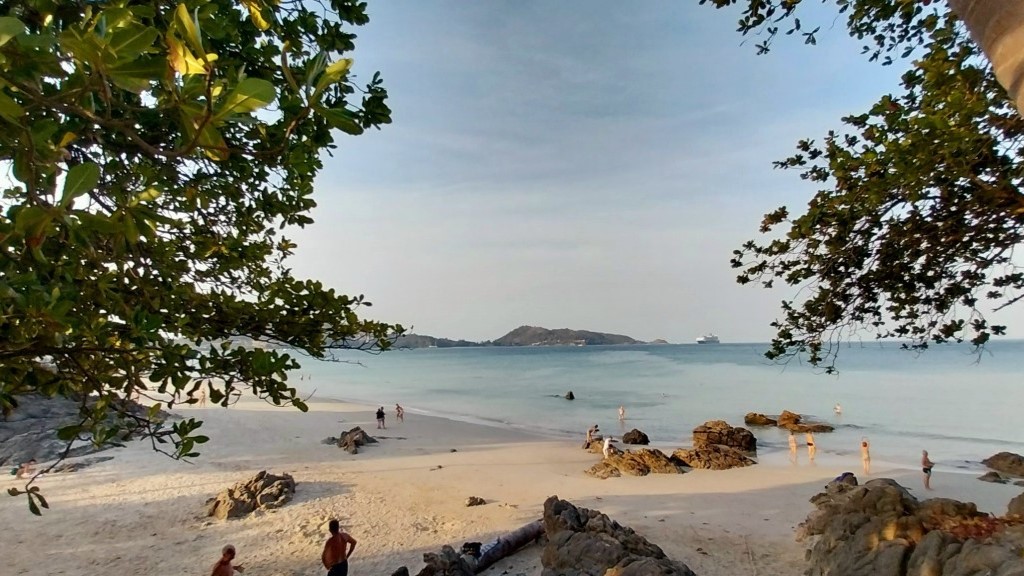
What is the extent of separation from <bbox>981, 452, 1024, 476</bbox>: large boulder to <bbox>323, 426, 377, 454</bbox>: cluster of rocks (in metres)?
22.2

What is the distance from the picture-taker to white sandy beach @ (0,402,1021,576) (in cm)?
856

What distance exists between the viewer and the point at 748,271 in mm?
5574

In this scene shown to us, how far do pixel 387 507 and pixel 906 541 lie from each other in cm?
975

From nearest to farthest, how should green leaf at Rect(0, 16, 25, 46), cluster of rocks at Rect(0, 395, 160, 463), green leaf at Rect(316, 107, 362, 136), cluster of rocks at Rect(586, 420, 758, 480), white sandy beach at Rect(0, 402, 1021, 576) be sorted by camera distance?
green leaf at Rect(0, 16, 25, 46)
green leaf at Rect(316, 107, 362, 136)
white sandy beach at Rect(0, 402, 1021, 576)
cluster of rocks at Rect(0, 395, 160, 463)
cluster of rocks at Rect(586, 420, 758, 480)

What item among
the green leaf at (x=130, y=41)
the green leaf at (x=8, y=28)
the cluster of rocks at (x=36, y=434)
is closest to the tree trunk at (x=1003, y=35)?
the green leaf at (x=130, y=41)

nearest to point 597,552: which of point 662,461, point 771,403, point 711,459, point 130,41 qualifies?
point 130,41

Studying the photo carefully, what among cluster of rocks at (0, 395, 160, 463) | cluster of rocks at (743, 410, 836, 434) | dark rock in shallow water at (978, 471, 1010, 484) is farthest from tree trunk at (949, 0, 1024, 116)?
cluster of rocks at (743, 410, 836, 434)

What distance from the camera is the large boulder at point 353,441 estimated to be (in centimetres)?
1848

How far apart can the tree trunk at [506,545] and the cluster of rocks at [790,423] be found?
21.3 meters

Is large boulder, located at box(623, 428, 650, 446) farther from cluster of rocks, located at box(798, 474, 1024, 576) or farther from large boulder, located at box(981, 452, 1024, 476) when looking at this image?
cluster of rocks, located at box(798, 474, 1024, 576)

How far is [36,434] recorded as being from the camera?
1630cm

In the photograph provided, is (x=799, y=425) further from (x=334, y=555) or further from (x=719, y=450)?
(x=334, y=555)

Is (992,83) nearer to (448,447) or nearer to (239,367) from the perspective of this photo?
(239,367)

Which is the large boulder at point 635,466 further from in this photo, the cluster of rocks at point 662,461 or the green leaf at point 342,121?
the green leaf at point 342,121
